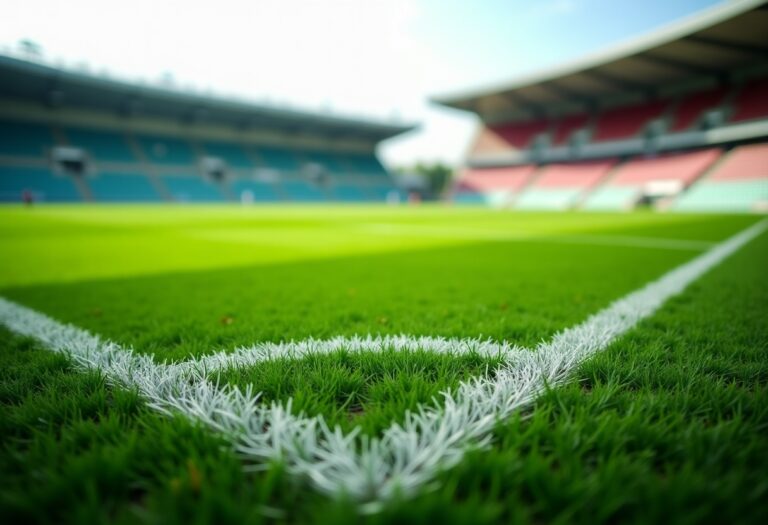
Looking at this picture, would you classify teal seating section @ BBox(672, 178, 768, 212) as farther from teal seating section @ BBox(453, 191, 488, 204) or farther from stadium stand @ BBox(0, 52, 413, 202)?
stadium stand @ BBox(0, 52, 413, 202)

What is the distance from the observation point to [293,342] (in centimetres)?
171

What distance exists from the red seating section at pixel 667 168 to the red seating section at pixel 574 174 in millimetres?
1443

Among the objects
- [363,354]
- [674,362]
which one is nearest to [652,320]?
[674,362]

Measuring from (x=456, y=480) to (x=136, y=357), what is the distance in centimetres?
139

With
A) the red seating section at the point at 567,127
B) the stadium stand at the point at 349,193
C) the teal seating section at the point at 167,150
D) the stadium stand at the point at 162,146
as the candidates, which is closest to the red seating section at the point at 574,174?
the red seating section at the point at 567,127

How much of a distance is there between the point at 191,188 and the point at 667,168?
3680cm

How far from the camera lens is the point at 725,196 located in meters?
23.0

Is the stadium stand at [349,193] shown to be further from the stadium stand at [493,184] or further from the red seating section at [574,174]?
the red seating section at [574,174]

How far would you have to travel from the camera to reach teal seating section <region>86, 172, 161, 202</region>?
28688 millimetres

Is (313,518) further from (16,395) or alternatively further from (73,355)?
(73,355)

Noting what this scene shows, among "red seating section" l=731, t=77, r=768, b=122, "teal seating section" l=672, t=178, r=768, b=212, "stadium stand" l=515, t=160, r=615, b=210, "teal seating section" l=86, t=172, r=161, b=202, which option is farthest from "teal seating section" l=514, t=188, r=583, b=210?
"teal seating section" l=86, t=172, r=161, b=202

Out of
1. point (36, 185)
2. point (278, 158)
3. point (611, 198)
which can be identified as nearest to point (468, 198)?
point (611, 198)

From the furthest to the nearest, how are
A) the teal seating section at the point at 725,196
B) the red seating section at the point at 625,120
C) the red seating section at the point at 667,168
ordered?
1. the red seating section at the point at 625,120
2. the red seating section at the point at 667,168
3. the teal seating section at the point at 725,196

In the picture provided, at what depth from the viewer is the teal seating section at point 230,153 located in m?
36.8
